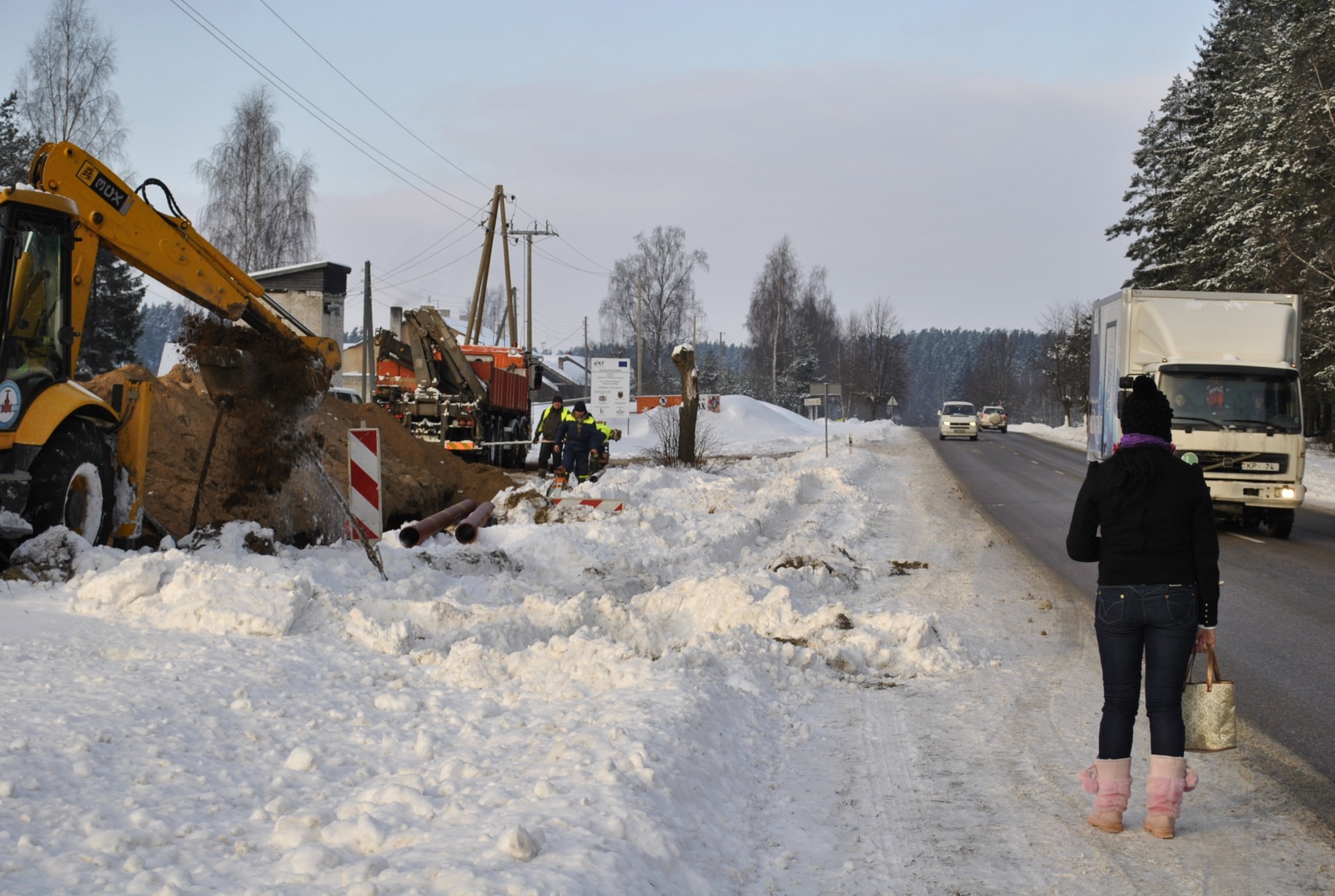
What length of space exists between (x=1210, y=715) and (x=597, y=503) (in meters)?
9.38

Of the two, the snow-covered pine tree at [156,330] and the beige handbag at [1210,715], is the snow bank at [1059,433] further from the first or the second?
the snow-covered pine tree at [156,330]

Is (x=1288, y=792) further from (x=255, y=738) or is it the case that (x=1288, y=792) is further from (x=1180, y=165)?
(x=1180, y=165)

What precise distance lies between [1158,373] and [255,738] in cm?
1421

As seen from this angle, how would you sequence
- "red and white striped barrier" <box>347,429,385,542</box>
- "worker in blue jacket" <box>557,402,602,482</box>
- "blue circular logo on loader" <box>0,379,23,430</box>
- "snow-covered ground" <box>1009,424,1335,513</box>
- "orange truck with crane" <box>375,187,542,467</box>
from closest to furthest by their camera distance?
"blue circular logo on loader" <box>0,379,23,430</box>, "red and white striped barrier" <box>347,429,385,542</box>, "worker in blue jacket" <box>557,402,602,482</box>, "snow-covered ground" <box>1009,424,1335,513</box>, "orange truck with crane" <box>375,187,542,467</box>

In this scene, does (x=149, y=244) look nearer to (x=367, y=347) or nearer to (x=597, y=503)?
(x=597, y=503)

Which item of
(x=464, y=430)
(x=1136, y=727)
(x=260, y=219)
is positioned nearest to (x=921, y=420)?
(x=260, y=219)

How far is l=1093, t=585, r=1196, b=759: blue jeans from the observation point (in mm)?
4512

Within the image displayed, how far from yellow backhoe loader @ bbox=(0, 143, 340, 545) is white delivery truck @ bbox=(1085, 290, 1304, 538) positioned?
12672 mm

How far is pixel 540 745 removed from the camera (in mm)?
4848

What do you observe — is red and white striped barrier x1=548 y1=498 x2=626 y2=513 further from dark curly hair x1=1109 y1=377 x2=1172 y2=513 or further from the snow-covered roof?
the snow-covered roof

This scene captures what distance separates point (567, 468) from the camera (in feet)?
59.5

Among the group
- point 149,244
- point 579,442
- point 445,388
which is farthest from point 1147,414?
point 445,388

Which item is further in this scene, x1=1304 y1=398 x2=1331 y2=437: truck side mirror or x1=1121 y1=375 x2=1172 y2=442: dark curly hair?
x1=1304 y1=398 x2=1331 y2=437: truck side mirror

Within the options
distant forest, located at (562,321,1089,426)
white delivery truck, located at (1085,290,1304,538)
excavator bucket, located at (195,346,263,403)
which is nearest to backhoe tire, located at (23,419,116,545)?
excavator bucket, located at (195,346,263,403)
